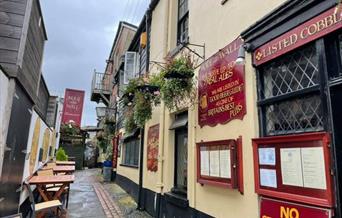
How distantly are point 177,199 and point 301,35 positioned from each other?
12.7ft

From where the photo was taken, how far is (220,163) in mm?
3949

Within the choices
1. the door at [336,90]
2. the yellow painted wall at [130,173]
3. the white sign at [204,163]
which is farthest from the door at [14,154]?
the yellow painted wall at [130,173]

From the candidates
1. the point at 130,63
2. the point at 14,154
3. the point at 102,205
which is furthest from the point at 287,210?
the point at 130,63

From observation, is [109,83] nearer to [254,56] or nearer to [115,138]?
[115,138]

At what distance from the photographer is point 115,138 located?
48.3ft

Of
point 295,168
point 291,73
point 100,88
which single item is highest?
point 100,88

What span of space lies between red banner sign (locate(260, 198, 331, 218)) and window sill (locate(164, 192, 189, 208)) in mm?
2189

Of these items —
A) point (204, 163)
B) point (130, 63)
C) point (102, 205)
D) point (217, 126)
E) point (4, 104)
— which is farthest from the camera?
point (130, 63)

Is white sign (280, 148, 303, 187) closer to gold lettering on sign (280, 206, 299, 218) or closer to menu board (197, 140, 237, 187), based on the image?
gold lettering on sign (280, 206, 299, 218)

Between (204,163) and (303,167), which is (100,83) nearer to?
(204,163)

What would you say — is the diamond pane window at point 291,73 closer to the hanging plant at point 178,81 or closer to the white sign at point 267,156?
the white sign at point 267,156

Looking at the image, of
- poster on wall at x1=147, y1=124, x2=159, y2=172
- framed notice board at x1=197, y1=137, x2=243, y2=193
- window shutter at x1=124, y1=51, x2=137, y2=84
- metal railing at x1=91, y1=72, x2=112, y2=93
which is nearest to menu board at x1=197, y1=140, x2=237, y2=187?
framed notice board at x1=197, y1=137, x2=243, y2=193

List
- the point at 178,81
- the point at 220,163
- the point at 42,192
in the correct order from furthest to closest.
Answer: the point at 42,192 → the point at 178,81 → the point at 220,163

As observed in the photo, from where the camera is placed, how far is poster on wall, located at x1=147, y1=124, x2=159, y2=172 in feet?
23.0
